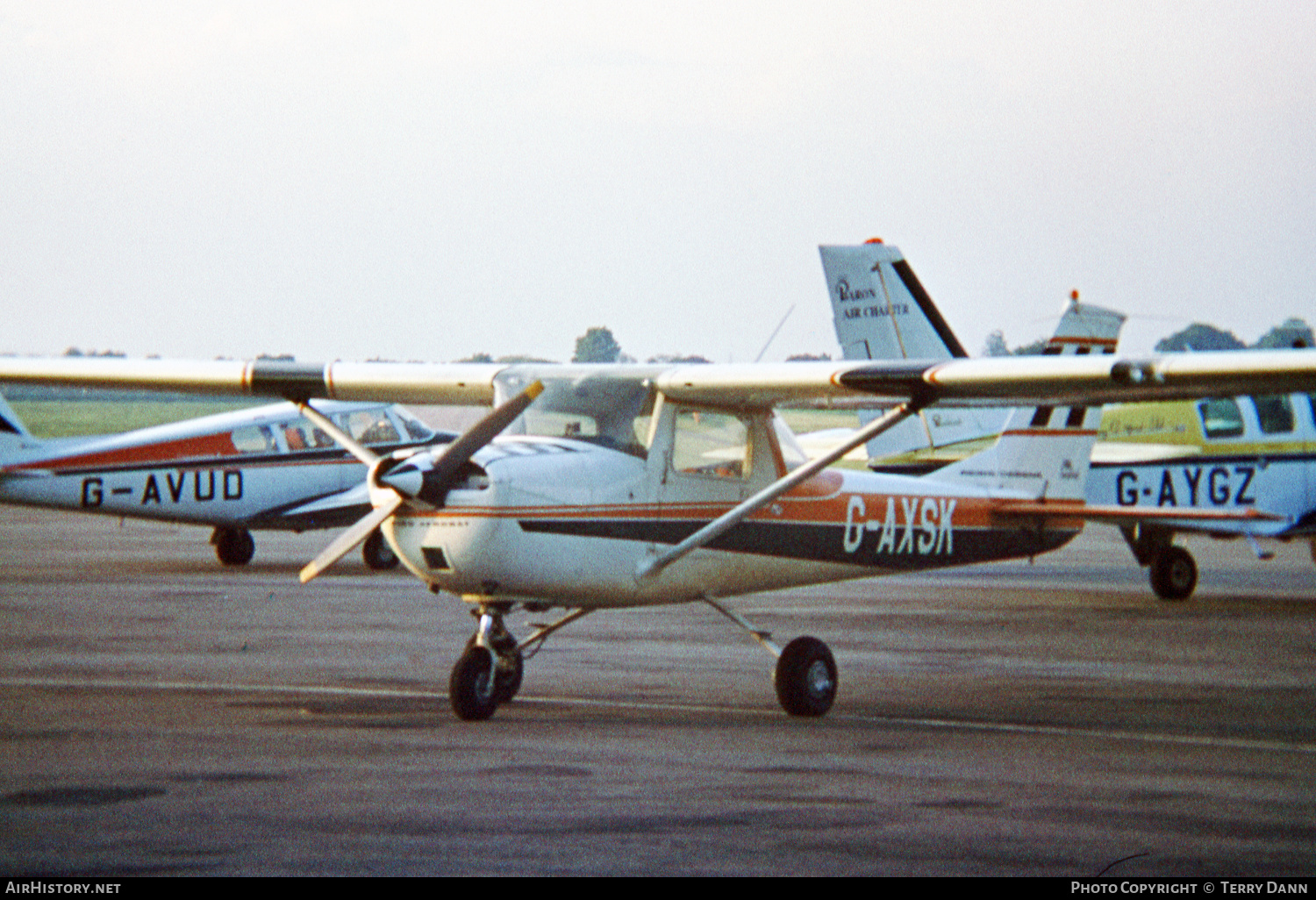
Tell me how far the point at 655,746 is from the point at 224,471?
14576mm

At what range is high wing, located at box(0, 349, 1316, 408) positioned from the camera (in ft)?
31.3

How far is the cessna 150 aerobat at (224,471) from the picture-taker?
21.4m

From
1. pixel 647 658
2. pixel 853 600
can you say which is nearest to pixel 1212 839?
pixel 647 658

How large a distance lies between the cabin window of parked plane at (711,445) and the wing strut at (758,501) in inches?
17.1

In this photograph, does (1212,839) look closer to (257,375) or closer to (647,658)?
(647,658)

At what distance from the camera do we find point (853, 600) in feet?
61.2

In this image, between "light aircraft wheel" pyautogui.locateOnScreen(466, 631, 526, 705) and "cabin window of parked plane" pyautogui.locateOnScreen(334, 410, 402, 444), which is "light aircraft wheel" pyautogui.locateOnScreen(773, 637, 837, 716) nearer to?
"light aircraft wheel" pyautogui.locateOnScreen(466, 631, 526, 705)

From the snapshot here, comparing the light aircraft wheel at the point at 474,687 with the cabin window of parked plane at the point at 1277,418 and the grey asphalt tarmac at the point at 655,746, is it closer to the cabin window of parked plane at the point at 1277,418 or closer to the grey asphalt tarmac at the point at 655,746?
the grey asphalt tarmac at the point at 655,746

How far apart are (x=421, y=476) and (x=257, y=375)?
11.0ft

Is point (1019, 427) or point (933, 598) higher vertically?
point (1019, 427)

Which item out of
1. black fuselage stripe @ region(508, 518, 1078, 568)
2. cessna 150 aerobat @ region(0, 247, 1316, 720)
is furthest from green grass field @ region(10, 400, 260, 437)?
cessna 150 aerobat @ region(0, 247, 1316, 720)

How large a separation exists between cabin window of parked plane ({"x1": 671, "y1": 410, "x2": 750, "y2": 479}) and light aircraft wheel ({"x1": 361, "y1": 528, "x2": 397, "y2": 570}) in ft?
39.7

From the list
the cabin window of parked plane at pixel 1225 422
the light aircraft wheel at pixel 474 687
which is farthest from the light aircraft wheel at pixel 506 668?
the cabin window of parked plane at pixel 1225 422

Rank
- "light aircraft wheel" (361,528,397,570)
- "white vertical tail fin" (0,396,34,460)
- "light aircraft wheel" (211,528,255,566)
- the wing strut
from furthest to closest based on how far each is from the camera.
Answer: "light aircraft wheel" (211,528,255,566), "light aircraft wheel" (361,528,397,570), "white vertical tail fin" (0,396,34,460), the wing strut
